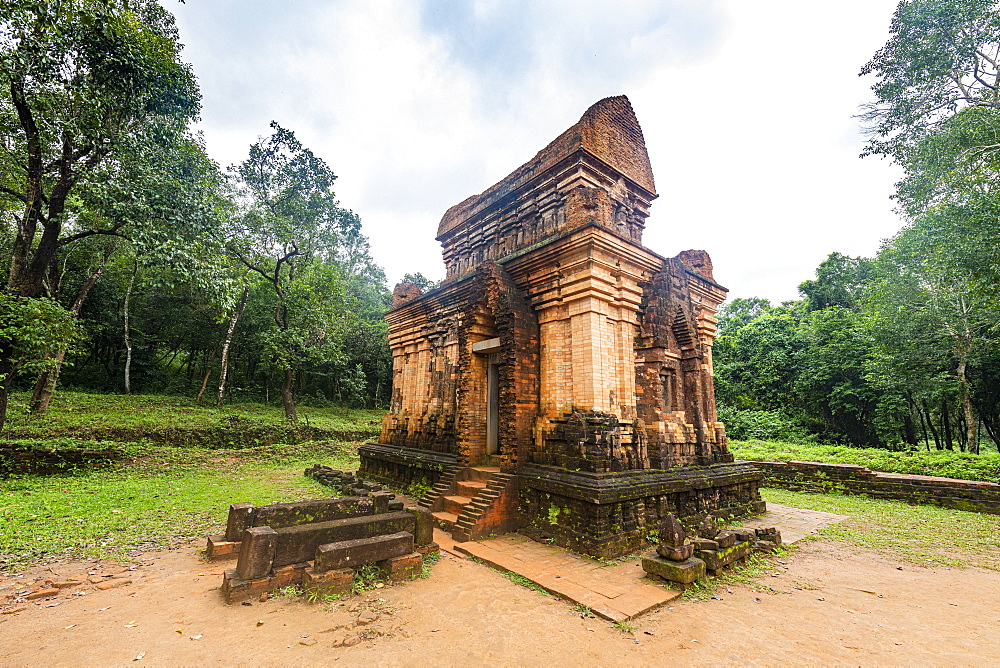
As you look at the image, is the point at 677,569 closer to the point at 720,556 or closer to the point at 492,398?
the point at 720,556

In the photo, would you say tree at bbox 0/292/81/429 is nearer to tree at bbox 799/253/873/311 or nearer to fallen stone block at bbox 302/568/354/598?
fallen stone block at bbox 302/568/354/598

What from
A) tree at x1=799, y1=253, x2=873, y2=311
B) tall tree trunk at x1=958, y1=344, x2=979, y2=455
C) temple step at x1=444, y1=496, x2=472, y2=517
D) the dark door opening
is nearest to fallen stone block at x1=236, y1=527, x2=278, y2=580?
temple step at x1=444, y1=496, x2=472, y2=517

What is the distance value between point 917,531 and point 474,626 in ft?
30.0

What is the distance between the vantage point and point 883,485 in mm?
11414

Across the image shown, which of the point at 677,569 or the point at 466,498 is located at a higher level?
the point at 466,498

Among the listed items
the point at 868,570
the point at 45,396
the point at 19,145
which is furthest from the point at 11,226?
the point at 868,570

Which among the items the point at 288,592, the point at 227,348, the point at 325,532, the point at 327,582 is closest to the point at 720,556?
the point at 327,582

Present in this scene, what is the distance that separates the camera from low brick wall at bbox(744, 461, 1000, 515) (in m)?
9.73

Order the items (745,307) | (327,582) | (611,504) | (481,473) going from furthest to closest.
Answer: (745,307) → (481,473) → (611,504) → (327,582)

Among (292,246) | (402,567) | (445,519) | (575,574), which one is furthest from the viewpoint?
(292,246)

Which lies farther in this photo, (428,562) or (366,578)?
(428,562)

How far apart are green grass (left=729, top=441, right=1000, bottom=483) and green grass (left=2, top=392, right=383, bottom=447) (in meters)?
18.0

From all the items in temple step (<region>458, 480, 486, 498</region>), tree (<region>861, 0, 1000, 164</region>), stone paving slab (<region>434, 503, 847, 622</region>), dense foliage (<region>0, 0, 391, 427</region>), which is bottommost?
stone paving slab (<region>434, 503, 847, 622</region>)

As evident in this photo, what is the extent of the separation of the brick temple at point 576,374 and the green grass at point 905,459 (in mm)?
7048
